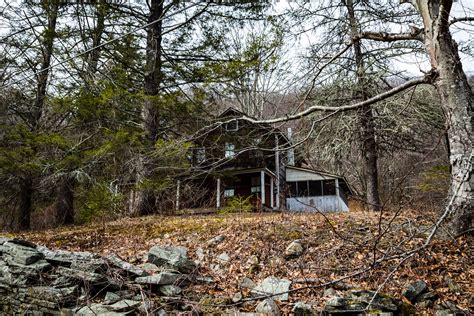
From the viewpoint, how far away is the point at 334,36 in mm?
7629

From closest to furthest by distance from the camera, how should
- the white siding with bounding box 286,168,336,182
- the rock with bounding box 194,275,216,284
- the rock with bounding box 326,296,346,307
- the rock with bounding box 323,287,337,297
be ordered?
the rock with bounding box 326,296,346,307 → the rock with bounding box 323,287,337,297 → the rock with bounding box 194,275,216,284 → the white siding with bounding box 286,168,336,182

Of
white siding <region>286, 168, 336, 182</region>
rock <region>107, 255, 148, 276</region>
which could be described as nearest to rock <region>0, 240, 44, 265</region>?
rock <region>107, 255, 148, 276</region>

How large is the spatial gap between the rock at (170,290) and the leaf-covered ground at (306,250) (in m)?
0.15

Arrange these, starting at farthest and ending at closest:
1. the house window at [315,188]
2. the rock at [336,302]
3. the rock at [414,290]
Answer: the house window at [315,188], the rock at [414,290], the rock at [336,302]

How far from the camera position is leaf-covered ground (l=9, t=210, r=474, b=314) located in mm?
4398

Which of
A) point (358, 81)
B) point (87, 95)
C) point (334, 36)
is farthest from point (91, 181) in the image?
point (358, 81)

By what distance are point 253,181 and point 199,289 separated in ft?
47.3

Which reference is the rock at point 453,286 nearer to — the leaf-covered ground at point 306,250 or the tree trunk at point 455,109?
the leaf-covered ground at point 306,250

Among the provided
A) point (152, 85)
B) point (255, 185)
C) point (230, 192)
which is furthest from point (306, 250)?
point (230, 192)

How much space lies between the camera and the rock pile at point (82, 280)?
13.8ft

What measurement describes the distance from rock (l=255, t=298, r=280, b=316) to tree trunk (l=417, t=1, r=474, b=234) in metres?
2.59

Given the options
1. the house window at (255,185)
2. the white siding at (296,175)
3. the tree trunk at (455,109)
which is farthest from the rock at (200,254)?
the white siding at (296,175)

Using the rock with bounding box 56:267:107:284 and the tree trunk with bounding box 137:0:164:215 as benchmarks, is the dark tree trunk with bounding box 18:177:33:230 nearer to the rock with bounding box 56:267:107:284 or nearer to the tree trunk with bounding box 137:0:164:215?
the tree trunk with bounding box 137:0:164:215

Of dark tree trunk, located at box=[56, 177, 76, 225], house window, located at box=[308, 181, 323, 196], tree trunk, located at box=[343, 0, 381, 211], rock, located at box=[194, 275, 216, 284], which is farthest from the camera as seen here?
house window, located at box=[308, 181, 323, 196]
